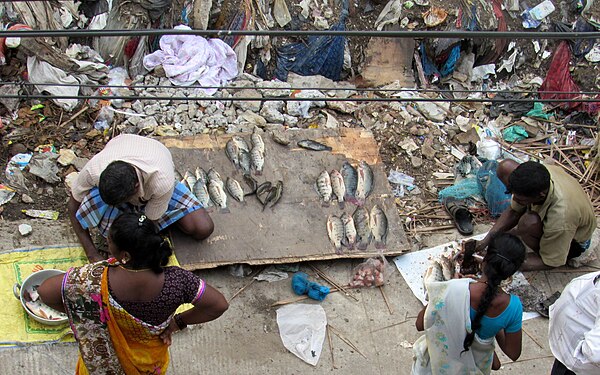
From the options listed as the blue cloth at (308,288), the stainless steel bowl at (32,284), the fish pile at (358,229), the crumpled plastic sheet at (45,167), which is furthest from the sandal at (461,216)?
the crumpled plastic sheet at (45,167)

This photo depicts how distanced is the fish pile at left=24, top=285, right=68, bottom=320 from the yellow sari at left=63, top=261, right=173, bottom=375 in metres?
1.22

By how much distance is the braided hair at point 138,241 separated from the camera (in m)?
2.76

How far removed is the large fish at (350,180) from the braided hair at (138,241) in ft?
9.48

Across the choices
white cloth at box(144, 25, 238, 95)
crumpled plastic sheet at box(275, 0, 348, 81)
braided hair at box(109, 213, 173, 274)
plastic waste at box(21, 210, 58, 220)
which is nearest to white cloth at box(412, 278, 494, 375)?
braided hair at box(109, 213, 173, 274)

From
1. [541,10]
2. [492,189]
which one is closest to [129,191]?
[492,189]

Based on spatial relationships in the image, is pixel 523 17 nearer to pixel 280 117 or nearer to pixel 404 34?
pixel 280 117

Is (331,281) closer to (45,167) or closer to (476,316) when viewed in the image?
(476,316)

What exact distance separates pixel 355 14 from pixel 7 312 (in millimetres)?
5447

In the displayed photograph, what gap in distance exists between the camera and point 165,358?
3371 mm

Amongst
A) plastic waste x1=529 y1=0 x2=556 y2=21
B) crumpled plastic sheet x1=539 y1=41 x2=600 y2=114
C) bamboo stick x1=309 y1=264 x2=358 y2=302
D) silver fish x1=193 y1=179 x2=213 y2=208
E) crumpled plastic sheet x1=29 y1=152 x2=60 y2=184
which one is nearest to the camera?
bamboo stick x1=309 y1=264 x2=358 y2=302

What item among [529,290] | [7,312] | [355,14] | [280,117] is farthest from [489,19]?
[7,312]

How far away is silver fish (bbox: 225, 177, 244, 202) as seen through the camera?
5.38 metres

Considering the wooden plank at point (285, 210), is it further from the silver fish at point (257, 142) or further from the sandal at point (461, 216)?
the sandal at point (461, 216)

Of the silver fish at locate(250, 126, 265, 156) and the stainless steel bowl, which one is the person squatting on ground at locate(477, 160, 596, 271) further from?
the stainless steel bowl
